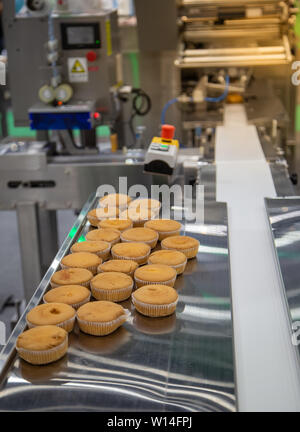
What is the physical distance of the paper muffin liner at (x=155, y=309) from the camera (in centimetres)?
133

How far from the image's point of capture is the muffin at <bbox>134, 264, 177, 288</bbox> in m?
1.45

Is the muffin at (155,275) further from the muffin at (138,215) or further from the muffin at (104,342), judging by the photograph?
the muffin at (138,215)

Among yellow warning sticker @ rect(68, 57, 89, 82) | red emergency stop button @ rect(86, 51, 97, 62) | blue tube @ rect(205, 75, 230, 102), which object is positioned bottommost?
blue tube @ rect(205, 75, 230, 102)

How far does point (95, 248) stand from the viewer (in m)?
1.65

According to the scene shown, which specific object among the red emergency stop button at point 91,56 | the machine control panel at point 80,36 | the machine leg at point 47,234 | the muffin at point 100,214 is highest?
the machine control panel at point 80,36

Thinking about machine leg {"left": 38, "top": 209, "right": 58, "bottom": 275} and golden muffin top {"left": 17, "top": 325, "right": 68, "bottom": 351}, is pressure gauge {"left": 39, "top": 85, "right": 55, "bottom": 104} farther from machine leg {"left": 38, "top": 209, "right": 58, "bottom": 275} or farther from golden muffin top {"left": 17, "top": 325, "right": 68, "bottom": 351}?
golden muffin top {"left": 17, "top": 325, "right": 68, "bottom": 351}

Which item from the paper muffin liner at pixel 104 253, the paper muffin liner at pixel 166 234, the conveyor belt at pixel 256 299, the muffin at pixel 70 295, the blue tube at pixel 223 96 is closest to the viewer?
the conveyor belt at pixel 256 299

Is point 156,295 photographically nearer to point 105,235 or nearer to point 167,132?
point 105,235

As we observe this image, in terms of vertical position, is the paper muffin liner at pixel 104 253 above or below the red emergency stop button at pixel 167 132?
below

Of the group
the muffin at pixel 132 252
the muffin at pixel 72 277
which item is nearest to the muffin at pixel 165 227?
the muffin at pixel 132 252

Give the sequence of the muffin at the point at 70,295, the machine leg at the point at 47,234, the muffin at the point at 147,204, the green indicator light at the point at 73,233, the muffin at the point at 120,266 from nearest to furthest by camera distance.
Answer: the muffin at the point at 70,295 < the muffin at the point at 120,266 < the green indicator light at the point at 73,233 < the muffin at the point at 147,204 < the machine leg at the point at 47,234

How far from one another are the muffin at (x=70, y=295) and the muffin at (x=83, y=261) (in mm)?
125

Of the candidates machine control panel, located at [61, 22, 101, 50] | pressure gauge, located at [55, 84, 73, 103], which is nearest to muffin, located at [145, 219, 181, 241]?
pressure gauge, located at [55, 84, 73, 103]

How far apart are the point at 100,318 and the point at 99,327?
0.02 m
